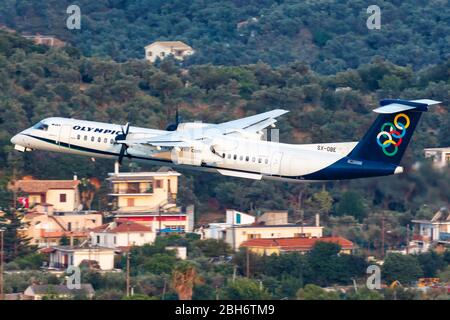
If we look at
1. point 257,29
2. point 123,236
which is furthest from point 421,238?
point 257,29

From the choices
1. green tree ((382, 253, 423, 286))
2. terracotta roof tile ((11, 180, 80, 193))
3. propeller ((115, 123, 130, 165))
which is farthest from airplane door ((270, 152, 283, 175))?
terracotta roof tile ((11, 180, 80, 193))

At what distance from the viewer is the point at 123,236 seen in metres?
77.6

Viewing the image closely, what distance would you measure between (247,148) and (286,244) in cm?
1289

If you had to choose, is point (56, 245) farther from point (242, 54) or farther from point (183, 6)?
point (183, 6)

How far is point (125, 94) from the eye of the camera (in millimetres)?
113062

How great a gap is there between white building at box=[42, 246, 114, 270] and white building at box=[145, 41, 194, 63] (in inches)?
3332

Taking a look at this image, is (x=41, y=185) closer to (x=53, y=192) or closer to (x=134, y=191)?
(x=53, y=192)

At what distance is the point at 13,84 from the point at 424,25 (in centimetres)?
7158

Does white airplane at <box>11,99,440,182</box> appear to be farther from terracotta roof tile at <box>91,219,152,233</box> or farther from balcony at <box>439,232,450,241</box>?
balcony at <box>439,232,450,241</box>

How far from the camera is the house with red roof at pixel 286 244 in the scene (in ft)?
240

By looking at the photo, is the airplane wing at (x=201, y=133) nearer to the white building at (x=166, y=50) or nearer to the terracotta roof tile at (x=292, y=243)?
the terracotta roof tile at (x=292, y=243)

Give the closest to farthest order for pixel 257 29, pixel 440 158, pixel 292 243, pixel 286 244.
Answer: pixel 440 158 → pixel 286 244 → pixel 292 243 → pixel 257 29

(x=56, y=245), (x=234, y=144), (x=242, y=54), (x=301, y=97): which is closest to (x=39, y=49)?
(x=301, y=97)

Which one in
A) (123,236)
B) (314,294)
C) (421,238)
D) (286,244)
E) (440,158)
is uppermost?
(440,158)
